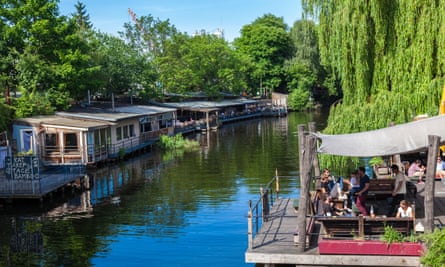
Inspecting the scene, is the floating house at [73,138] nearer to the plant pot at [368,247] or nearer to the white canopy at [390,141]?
the white canopy at [390,141]

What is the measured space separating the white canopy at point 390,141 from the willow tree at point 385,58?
7933mm

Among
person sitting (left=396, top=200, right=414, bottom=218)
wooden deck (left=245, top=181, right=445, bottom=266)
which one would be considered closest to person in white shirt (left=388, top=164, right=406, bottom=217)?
wooden deck (left=245, top=181, right=445, bottom=266)

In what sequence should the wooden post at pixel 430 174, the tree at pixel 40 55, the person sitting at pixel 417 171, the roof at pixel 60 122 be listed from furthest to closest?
1. the tree at pixel 40 55
2. the roof at pixel 60 122
3. the person sitting at pixel 417 171
4. the wooden post at pixel 430 174

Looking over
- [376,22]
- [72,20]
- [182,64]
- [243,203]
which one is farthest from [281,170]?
[182,64]

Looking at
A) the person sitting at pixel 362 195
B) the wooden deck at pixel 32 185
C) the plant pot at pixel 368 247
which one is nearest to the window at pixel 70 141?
the wooden deck at pixel 32 185

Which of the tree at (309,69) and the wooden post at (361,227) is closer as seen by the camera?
the wooden post at (361,227)

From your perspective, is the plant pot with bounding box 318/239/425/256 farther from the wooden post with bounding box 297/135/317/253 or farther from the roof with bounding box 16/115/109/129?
the roof with bounding box 16/115/109/129

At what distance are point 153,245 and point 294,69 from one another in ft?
280

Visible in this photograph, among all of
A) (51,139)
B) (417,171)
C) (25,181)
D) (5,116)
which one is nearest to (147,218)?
(25,181)

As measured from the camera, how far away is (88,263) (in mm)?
18500

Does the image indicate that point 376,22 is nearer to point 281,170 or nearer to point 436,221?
point 436,221

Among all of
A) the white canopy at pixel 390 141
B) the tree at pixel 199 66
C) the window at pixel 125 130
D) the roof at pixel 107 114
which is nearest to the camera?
the white canopy at pixel 390 141

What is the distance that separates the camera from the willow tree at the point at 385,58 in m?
21.7

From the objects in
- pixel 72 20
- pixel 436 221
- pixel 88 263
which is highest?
pixel 72 20
